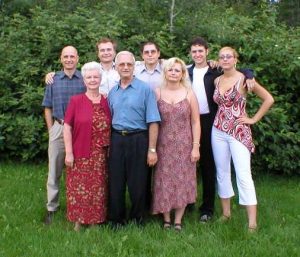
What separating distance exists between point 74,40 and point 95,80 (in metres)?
3.16

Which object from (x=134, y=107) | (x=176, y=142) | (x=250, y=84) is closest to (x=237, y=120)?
(x=250, y=84)

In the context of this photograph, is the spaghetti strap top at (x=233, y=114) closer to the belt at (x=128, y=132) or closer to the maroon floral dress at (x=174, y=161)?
the maroon floral dress at (x=174, y=161)

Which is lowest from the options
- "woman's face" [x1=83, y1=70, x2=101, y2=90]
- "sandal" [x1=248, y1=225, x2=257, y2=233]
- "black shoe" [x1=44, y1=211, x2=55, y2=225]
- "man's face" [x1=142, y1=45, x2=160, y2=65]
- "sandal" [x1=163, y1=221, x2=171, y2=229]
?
"black shoe" [x1=44, y1=211, x2=55, y2=225]

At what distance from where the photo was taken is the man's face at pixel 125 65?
224 inches

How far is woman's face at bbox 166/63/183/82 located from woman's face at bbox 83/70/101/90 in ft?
2.47

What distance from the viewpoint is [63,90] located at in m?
6.20

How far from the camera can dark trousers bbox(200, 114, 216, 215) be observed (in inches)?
245

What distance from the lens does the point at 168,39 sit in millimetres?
8703

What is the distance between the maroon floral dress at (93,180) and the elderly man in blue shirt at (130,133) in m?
0.10

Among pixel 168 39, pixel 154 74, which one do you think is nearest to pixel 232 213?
pixel 154 74

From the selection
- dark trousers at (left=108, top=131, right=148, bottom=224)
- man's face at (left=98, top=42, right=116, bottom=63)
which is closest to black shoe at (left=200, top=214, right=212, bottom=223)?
dark trousers at (left=108, top=131, right=148, bottom=224)

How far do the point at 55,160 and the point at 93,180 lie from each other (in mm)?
764

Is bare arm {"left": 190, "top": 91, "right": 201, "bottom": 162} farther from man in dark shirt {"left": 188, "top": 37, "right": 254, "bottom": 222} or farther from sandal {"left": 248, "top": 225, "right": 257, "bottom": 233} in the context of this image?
sandal {"left": 248, "top": 225, "right": 257, "bottom": 233}

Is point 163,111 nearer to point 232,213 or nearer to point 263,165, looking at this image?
point 232,213
